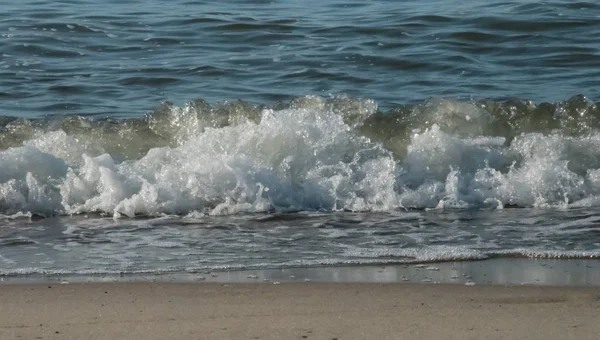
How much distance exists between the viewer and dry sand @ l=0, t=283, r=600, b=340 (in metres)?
4.06

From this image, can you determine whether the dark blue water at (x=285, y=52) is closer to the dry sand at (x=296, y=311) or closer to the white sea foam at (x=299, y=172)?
the white sea foam at (x=299, y=172)

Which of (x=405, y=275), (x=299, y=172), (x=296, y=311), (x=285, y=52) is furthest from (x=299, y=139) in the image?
(x=285, y=52)

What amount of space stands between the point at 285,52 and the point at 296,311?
719 cm

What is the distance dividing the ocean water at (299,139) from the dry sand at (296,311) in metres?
0.54

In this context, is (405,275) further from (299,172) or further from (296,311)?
(299,172)

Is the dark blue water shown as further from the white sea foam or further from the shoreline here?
the shoreline

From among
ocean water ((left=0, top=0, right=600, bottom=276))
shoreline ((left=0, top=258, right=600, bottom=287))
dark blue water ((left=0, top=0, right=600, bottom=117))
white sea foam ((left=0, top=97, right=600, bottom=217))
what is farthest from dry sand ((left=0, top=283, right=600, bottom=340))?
dark blue water ((left=0, top=0, right=600, bottom=117))

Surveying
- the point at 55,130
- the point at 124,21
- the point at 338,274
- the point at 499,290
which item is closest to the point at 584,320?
the point at 499,290

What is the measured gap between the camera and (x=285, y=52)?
37.2 ft

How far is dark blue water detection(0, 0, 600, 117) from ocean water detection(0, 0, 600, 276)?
36mm

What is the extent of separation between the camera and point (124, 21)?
511 inches

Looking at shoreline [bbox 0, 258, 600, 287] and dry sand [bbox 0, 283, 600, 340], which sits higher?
dry sand [bbox 0, 283, 600, 340]

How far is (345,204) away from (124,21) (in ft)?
22.3

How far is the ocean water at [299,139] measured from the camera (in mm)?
5871
